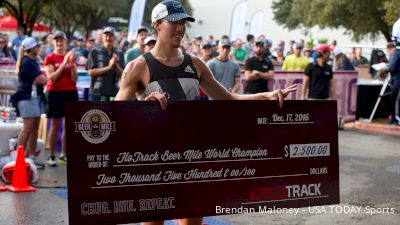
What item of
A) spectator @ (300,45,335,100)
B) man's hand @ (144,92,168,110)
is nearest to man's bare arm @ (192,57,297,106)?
man's hand @ (144,92,168,110)

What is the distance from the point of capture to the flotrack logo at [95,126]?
392 centimetres

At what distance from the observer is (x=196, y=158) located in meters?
4.27

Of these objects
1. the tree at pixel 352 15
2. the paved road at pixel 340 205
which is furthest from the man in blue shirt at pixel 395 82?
the tree at pixel 352 15

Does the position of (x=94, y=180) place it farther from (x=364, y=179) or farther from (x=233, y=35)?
(x=233, y=35)

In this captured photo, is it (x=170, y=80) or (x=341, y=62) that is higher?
(x=170, y=80)

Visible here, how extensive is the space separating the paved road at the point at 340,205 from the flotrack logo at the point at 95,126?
10.5 ft

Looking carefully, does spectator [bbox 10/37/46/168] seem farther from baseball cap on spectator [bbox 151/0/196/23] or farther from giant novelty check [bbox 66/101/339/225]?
giant novelty check [bbox 66/101/339/225]

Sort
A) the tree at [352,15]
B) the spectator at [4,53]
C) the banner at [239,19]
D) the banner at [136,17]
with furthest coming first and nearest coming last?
the tree at [352,15] < the banner at [239,19] < the banner at [136,17] < the spectator at [4,53]

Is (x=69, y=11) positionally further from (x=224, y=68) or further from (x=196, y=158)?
(x=196, y=158)

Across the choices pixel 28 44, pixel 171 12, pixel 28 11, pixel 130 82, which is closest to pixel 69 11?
pixel 28 11

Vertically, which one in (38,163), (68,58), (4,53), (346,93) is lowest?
(38,163)

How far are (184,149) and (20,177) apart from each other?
4817mm

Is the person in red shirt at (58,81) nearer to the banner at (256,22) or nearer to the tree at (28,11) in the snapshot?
the tree at (28,11)

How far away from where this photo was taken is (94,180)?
13.1 feet
